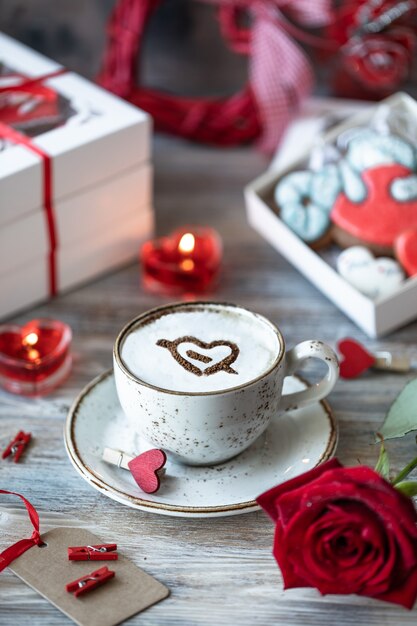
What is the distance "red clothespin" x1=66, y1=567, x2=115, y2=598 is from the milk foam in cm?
14

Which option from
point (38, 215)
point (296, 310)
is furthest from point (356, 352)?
point (38, 215)

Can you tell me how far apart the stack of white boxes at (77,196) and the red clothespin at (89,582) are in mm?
384

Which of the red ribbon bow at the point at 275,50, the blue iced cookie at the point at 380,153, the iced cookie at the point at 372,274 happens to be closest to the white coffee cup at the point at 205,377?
the iced cookie at the point at 372,274

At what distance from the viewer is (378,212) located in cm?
97

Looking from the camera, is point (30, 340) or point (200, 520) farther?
point (30, 340)

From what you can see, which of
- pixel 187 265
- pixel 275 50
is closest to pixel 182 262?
pixel 187 265

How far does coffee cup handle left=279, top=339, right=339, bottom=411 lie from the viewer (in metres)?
0.71

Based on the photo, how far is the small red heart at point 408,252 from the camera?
93cm

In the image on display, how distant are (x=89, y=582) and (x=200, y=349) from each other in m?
0.19

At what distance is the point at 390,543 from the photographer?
0.56 metres

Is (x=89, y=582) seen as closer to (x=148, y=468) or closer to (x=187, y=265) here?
(x=148, y=468)

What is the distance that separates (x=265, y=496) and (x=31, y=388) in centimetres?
32

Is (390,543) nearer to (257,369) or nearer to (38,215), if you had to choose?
(257,369)

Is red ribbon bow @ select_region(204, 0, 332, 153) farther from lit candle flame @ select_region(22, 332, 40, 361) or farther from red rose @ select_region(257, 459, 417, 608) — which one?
red rose @ select_region(257, 459, 417, 608)
